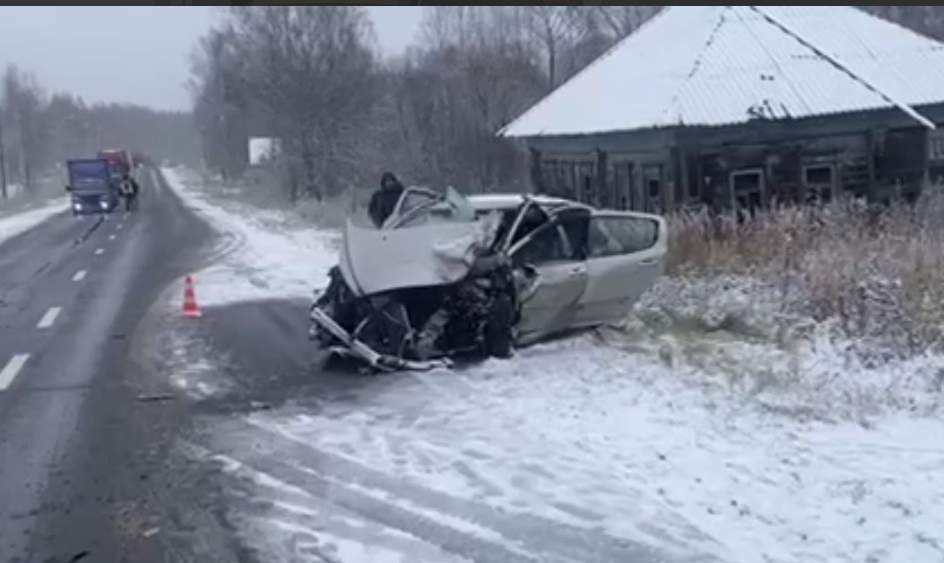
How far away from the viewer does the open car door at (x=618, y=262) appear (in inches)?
531

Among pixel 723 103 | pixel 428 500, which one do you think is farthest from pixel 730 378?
pixel 723 103

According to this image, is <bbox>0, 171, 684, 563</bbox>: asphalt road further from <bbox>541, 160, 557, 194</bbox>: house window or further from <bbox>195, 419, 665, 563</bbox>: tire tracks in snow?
<bbox>541, 160, 557, 194</bbox>: house window

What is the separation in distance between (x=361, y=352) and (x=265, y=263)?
13.0 m

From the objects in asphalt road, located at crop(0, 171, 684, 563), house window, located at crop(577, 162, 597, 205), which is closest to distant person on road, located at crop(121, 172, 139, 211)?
house window, located at crop(577, 162, 597, 205)

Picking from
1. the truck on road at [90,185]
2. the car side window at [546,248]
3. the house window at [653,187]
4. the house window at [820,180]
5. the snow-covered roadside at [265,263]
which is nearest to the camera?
the car side window at [546,248]

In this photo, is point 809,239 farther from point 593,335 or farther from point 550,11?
point 550,11

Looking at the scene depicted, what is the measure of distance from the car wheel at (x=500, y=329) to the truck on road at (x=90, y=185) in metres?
45.3

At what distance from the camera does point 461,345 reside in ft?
41.7

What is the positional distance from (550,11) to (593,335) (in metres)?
60.3

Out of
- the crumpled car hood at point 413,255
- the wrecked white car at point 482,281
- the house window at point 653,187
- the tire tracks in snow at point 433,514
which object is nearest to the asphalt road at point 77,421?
the tire tracks in snow at point 433,514

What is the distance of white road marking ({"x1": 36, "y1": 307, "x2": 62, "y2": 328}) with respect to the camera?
1730 centimetres

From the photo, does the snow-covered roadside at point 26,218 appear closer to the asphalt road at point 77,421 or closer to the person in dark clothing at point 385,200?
the asphalt road at point 77,421

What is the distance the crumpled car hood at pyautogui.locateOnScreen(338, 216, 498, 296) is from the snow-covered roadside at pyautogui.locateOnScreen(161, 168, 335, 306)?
6492mm

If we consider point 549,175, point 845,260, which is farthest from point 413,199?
point 549,175
